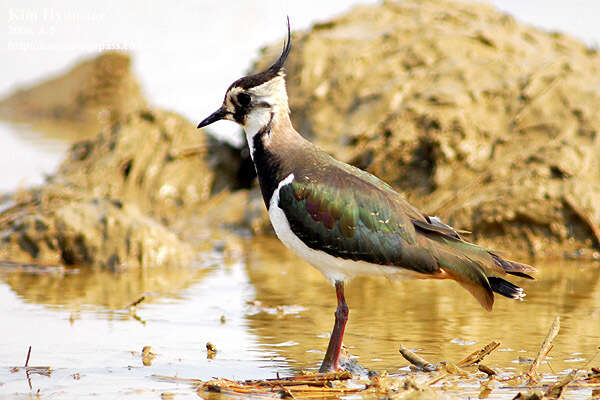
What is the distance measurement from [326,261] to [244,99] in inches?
50.5

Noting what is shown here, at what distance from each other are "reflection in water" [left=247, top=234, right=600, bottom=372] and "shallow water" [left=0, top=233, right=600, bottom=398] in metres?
0.01

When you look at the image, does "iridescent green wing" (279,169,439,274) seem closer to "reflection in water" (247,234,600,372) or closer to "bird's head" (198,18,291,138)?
"bird's head" (198,18,291,138)

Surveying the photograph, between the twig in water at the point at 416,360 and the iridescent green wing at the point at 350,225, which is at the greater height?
the iridescent green wing at the point at 350,225

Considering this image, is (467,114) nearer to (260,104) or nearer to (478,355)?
(260,104)

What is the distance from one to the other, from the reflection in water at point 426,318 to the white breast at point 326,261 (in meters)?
0.61

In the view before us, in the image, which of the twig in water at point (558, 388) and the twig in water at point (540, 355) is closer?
the twig in water at point (558, 388)

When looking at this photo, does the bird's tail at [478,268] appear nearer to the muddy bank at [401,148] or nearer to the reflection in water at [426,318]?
the reflection in water at [426,318]

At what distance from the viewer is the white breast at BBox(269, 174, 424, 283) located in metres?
5.73

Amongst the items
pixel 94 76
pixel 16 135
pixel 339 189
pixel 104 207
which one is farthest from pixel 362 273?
pixel 94 76

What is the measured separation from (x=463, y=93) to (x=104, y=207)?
481cm

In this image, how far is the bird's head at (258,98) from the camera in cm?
611

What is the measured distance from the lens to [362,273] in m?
5.87

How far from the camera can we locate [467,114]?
37.0 ft

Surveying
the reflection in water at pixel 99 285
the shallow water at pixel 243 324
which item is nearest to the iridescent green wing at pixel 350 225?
the shallow water at pixel 243 324
